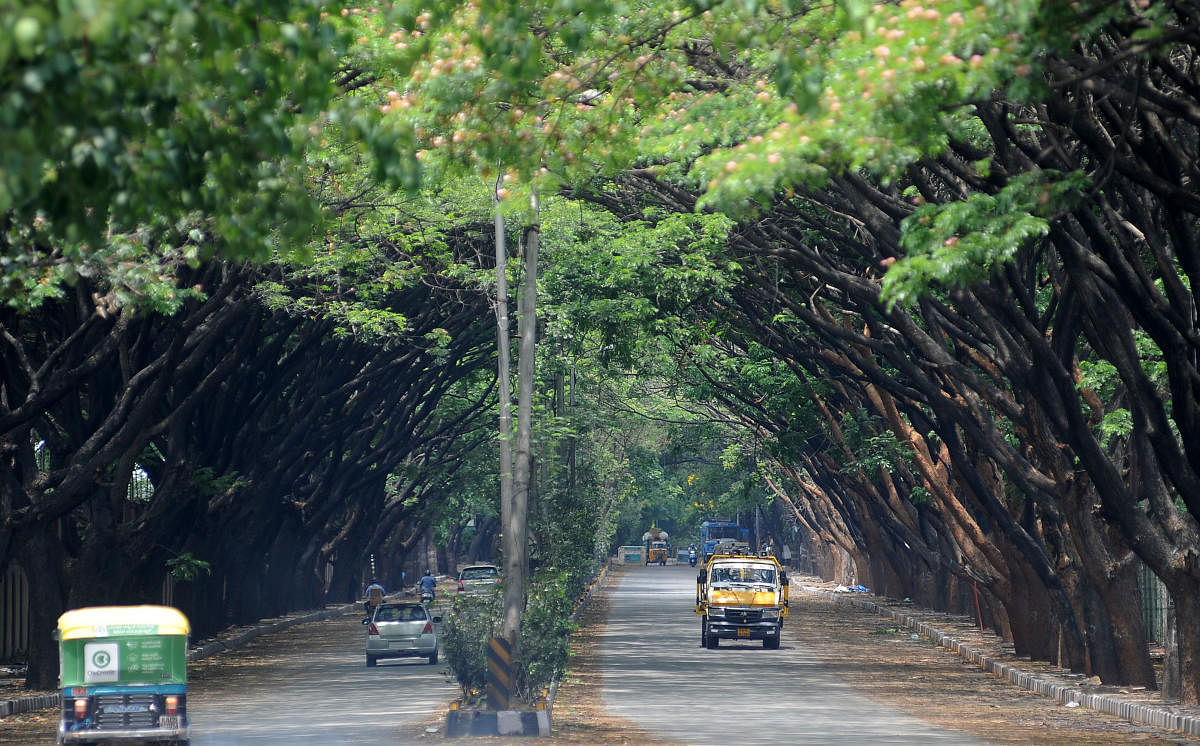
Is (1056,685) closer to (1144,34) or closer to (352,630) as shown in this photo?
(1144,34)

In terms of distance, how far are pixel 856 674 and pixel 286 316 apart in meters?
12.9

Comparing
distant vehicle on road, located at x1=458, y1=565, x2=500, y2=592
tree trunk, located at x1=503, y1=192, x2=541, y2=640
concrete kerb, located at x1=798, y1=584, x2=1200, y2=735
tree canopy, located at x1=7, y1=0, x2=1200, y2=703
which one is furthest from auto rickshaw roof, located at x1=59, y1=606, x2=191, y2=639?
distant vehicle on road, located at x1=458, y1=565, x2=500, y2=592

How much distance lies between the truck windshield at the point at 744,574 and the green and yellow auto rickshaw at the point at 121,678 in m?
21.0

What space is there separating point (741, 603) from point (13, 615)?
1560cm

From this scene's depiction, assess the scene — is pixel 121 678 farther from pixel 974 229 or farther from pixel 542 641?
pixel 974 229

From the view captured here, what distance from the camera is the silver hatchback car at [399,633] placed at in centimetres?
3161

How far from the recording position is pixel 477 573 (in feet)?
171

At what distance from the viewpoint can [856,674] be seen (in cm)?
2984

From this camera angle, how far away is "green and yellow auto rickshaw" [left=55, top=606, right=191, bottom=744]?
17.2m

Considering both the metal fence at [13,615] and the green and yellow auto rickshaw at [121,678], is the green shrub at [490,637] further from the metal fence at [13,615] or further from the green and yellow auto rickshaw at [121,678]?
the metal fence at [13,615]

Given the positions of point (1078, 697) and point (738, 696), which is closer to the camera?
point (1078, 697)

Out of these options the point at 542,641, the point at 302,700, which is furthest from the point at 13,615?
the point at 542,641

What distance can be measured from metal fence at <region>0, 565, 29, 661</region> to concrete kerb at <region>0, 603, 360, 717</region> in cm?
350

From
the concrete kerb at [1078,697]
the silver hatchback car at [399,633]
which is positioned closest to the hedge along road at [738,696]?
the concrete kerb at [1078,697]
